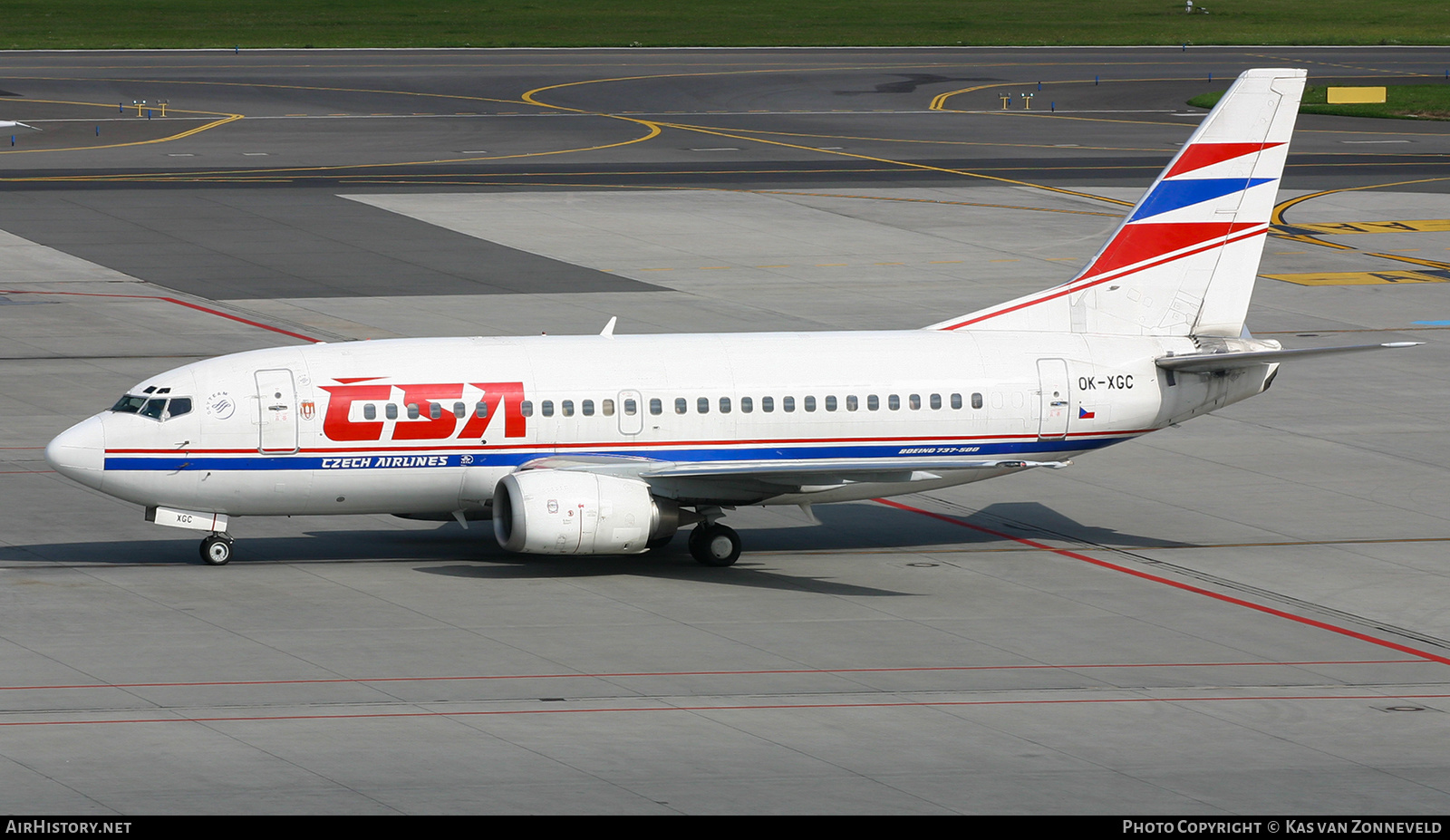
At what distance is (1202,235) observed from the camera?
36.2 meters

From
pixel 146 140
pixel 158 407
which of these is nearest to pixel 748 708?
pixel 158 407

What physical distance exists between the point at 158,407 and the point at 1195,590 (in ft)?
58.6

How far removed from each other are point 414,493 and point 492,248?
3451 cm

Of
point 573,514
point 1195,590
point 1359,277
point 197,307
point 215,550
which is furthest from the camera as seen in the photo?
point 1359,277

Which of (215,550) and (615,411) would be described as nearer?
(215,550)

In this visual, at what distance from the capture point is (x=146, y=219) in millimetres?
70625

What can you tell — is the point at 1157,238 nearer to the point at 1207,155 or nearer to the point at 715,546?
the point at 1207,155

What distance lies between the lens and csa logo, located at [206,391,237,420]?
106 feet

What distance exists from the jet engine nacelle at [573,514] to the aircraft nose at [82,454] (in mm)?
6716

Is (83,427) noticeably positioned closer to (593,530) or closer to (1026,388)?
(593,530)

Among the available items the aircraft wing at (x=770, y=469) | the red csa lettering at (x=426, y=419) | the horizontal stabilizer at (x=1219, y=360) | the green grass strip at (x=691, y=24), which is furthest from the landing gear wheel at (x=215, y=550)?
the green grass strip at (x=691, y=24)

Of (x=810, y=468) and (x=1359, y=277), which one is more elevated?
(x=1359, y=277)
